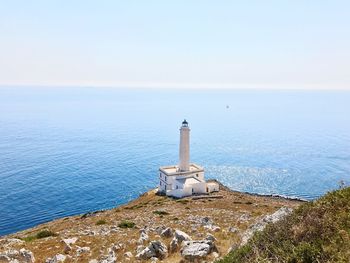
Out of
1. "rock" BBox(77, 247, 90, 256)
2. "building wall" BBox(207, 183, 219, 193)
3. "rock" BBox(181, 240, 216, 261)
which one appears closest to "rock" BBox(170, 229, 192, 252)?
"rock" BBox(181, 240, 216, 261)

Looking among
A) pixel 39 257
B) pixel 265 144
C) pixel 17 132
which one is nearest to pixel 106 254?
pixel 39 257

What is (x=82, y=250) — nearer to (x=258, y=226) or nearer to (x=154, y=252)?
(x=154, y=252)

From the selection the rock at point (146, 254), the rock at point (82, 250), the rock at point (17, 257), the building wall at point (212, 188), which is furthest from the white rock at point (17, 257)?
the building wall at point (212, 188)

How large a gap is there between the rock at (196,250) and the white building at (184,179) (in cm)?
3494

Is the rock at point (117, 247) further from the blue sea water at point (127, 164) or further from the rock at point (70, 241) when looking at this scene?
the blue sea water at point (127, 164)

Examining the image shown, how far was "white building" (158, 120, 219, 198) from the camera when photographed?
5094cm

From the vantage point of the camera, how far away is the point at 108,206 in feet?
199

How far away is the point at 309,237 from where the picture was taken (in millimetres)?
9547

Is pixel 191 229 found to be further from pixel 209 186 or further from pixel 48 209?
pixel 48 209

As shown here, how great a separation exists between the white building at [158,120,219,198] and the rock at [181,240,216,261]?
115 feet

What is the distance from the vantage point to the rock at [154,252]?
15.2 m

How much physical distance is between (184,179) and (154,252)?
124ft

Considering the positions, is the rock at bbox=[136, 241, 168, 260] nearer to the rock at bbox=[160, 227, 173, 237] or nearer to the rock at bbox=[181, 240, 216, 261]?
the rock at bbox=[181, 240, 216, 261]

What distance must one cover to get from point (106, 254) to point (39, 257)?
3.38 m
